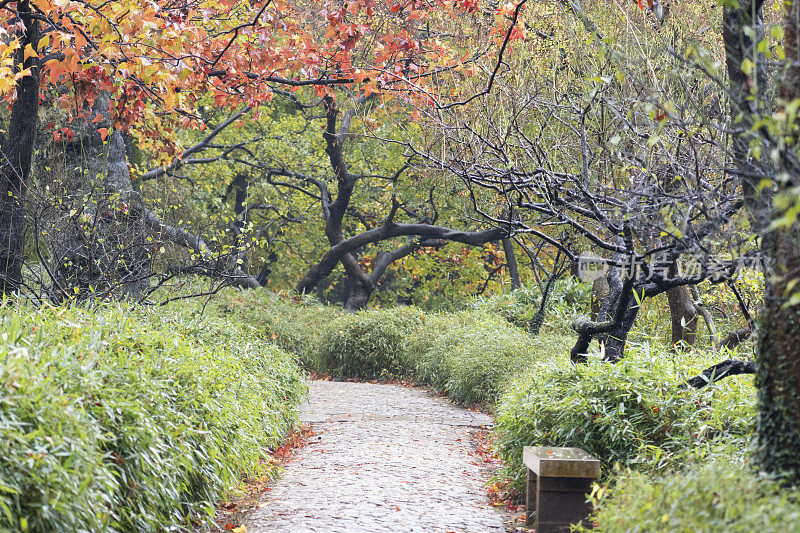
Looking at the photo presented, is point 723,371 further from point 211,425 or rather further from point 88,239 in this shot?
point 88,239

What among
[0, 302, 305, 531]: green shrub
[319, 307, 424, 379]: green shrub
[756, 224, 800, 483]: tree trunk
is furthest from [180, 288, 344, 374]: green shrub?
[756, 224, 800, 483]: tree trunk

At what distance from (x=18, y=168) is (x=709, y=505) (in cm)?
667

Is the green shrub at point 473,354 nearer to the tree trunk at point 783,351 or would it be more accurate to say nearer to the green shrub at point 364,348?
the green shrub at point 364,348

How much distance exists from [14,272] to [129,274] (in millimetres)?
999

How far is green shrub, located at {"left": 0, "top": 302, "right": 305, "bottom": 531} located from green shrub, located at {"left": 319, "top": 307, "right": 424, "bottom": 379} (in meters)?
8.08

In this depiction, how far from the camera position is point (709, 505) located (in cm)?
266

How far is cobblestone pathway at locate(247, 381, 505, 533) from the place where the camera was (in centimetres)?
461

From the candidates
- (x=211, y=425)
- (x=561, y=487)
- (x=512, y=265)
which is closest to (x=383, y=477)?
(x=211, y=425)

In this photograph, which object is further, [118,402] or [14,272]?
[14,272]

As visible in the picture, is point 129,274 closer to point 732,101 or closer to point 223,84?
point 223,84

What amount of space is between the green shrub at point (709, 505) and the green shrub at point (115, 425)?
87.3 inches

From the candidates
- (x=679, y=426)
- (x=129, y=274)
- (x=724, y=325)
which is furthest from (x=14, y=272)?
(x=724, y=325)

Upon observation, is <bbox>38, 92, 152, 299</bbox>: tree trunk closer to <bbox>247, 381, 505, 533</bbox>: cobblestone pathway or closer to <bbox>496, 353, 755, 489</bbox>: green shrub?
<bbox>247, 381, 505, 533</bbox>: cobblestone pathway

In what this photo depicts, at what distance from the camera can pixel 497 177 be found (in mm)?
5766
